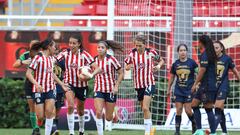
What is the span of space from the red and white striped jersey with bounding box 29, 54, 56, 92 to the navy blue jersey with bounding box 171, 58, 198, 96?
2913 mm

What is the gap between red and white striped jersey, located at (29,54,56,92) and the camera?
16.5m

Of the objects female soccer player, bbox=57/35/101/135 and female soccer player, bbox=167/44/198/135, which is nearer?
female soccer player, bbox=57/35/101/135

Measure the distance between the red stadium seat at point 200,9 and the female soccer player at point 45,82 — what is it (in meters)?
8.07

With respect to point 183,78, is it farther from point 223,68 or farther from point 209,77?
point 209,77

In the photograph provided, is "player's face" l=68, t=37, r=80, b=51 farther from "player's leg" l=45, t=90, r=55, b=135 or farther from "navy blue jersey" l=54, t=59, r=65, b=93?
"player's leg" l=45, t=90, r=55, b=135

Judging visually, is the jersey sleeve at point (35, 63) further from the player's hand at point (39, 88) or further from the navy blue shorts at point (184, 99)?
the navy blue shorts at point (184, 99)

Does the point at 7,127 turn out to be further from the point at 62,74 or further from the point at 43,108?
the point at 43,108

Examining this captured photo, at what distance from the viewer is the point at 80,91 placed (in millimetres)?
17953

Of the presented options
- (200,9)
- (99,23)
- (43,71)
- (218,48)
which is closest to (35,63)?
(43,71)

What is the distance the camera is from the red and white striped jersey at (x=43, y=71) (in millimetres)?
16531

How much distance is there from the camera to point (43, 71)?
1662 cm

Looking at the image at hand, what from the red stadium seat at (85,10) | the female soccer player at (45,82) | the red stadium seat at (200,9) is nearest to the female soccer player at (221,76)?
the female soccer player at (45,82)

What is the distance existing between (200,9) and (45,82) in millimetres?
8648

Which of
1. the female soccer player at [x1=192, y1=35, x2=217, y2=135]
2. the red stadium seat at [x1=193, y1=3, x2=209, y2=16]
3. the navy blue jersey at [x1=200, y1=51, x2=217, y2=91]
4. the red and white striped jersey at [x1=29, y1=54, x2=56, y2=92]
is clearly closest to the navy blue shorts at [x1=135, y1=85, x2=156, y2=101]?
the female soccer player at [x1=192, y1=35, x2=217, y2=135]
